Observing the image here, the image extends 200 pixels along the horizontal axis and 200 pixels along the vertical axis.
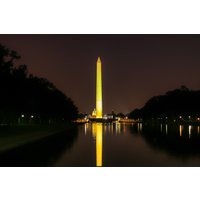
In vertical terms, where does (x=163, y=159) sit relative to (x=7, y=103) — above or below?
below

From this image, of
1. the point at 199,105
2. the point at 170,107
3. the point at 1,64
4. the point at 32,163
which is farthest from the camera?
the point at 170,107

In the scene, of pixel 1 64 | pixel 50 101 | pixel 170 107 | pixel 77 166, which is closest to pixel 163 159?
pixel 77 166

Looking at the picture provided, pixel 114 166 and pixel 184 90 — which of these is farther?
pixel 184 90

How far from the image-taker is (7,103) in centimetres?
3102

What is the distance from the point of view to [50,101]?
60562mm

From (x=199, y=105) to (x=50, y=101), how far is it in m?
45.1

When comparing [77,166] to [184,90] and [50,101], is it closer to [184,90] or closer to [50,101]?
[50,101]

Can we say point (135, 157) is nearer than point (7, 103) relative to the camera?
Yes

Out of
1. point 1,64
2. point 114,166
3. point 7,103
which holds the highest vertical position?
point 1,64

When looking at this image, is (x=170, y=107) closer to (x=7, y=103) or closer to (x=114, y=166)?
(x=7, y=103)
